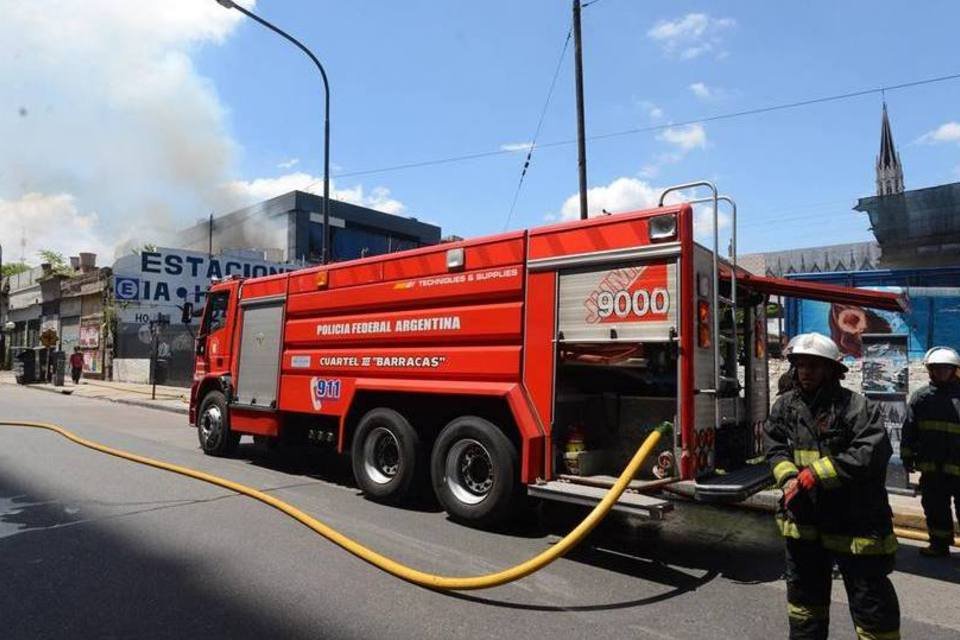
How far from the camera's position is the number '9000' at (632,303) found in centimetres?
508

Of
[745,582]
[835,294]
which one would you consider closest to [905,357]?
[835,294]

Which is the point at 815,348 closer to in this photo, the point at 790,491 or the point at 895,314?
the point at 790,491

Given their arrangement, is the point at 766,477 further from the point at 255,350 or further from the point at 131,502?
the point at 255,350

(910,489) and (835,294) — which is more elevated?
(835,294)

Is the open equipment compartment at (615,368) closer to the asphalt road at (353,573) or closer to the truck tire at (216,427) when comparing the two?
the asphalt road at (353,573)

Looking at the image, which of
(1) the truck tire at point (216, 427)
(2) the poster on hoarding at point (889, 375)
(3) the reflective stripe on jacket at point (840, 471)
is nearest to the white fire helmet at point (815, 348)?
(3) the reflective stripe on jacket at point (840, 471)

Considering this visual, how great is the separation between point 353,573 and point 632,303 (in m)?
2.84

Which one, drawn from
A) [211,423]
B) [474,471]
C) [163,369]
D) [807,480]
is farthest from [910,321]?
[163,369]

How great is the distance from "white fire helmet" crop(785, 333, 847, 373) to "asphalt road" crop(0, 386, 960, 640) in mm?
1692

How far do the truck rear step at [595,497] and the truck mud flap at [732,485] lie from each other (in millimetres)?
256

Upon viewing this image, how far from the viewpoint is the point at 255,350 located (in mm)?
8953

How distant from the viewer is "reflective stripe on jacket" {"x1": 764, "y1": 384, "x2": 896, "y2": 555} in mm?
2994

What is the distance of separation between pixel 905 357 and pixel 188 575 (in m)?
8.20

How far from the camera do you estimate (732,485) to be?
189 inches
